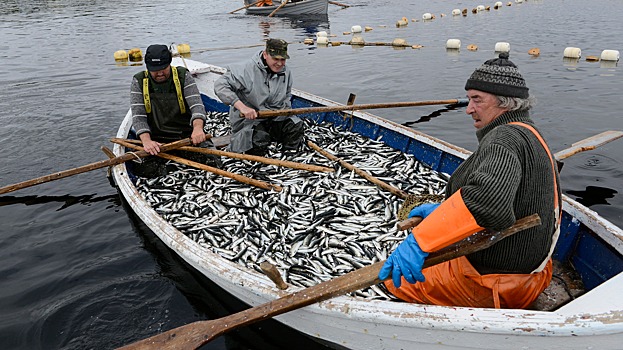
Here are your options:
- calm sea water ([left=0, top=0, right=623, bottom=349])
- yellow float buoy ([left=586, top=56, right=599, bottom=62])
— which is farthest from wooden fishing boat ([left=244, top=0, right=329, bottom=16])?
yellow float buoy ([left=586, top=56, right=599, bottom=62])

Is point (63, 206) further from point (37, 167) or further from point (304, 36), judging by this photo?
point (304, 36)

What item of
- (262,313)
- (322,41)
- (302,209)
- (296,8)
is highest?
Result: (296,8)

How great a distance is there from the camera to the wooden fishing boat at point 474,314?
10.5ft

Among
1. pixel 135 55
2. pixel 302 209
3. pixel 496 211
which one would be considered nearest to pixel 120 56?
pixel 135 55

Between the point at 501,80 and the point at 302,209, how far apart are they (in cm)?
379

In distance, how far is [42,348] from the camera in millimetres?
5047

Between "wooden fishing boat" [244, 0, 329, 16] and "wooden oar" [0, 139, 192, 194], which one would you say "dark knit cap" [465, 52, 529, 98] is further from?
"wooden fishing boat" [244, 0, 329, 16]

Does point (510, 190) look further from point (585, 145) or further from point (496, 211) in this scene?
point (585, 145)

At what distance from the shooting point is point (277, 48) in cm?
767

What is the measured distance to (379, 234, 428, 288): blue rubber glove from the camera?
3296 mm

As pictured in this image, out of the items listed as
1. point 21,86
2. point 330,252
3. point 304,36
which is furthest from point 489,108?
point 304,36

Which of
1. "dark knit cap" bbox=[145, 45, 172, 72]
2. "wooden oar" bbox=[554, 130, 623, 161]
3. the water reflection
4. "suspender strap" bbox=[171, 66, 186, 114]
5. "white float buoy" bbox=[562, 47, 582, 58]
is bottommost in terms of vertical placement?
the water reflection

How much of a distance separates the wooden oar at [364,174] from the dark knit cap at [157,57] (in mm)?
3103

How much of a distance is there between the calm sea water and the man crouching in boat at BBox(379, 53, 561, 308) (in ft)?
7.10
